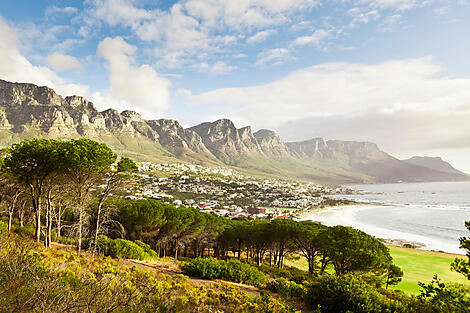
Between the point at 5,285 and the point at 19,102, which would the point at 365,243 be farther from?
the point at 19,102

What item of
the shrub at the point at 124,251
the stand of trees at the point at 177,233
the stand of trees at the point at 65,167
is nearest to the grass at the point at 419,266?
the stand of trees at the point at 177,233

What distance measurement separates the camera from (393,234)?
59.9m

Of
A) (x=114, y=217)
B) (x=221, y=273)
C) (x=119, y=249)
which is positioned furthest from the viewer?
(x=114, y=217)

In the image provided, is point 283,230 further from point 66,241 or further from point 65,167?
point 66,241

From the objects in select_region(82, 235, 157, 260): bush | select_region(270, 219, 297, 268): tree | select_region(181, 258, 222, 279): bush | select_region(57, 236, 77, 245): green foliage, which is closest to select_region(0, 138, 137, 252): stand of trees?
select_region(82, 235, 157, 260): bush

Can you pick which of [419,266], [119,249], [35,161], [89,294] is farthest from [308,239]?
[419,266]

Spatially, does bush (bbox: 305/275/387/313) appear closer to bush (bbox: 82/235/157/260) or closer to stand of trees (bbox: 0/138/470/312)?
stand of trees (bbox: 0/138/470/312)

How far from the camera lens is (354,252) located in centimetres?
1695

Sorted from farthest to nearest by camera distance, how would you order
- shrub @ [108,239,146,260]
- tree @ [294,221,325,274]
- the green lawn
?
the green lawn → tree @ [294,221,325,274] → shrub @ [108,239,146,260]

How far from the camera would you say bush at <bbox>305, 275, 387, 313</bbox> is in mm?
7945

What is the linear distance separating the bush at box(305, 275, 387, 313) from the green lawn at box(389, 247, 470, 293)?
26.3 m

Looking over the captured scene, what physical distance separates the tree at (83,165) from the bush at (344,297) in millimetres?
12891

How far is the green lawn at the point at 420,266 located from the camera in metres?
30.4

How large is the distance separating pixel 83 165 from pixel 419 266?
49.8m
